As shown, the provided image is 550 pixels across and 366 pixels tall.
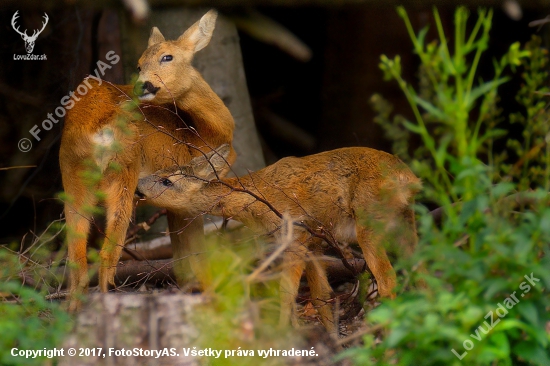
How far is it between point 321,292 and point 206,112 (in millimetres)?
2011

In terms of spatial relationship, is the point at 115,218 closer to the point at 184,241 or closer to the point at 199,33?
the point at 184,241

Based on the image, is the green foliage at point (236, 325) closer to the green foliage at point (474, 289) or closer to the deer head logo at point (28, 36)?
the green foliage at point (474, 289)

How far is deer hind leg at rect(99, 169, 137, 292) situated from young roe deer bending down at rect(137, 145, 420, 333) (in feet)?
0.47

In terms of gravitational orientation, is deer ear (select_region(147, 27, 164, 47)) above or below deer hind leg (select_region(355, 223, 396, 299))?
above

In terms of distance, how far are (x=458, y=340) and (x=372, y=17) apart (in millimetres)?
8140

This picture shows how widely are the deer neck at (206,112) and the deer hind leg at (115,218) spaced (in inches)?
35.6

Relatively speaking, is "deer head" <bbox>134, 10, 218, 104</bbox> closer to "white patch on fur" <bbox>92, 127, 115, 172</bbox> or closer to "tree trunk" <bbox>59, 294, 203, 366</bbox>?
"white patch on fur" <bbox>92, 127, 115, 172</bbox>

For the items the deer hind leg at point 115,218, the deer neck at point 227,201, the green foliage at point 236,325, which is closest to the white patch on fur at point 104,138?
the deer hind leg at point 115,218

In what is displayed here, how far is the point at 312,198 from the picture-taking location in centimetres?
703

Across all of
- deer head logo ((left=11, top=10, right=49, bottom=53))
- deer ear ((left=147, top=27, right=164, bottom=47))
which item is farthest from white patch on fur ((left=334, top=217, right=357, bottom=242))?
deer head logo ((left=11, top=10, right=49, bottom=53))

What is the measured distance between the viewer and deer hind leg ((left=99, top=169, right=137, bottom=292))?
6863 mm

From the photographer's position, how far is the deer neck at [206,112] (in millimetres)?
7523

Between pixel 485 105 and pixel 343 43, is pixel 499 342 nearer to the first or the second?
pixel 485 105

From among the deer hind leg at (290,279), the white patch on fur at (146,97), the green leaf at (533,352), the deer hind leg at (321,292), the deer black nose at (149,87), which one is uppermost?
the deer black nose at (149,87)
